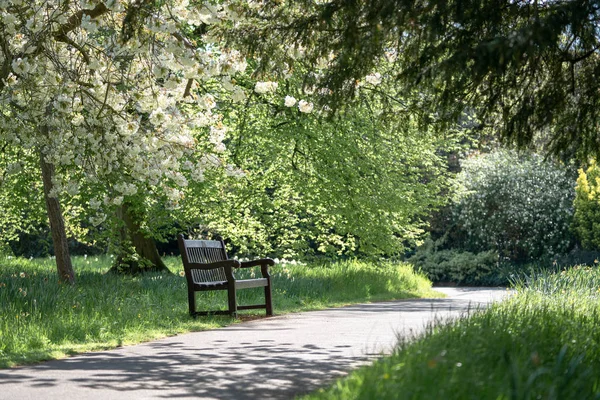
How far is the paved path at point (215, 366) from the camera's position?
598cm

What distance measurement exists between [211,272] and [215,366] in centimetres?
543

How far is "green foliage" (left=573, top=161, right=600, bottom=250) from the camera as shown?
1070 inches

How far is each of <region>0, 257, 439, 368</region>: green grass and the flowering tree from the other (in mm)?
1675

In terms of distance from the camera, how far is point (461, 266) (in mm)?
30031

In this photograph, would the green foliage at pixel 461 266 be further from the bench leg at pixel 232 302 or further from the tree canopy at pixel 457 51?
the tree canopy at pixel 457 51

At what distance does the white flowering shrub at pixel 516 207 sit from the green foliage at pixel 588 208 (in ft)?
3.66

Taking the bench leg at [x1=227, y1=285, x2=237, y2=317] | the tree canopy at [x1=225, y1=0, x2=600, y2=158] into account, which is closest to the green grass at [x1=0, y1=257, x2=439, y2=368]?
the bench leg at [x1=227, y1=285, x2=237, y2=317]

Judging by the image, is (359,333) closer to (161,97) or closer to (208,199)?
(161,97)

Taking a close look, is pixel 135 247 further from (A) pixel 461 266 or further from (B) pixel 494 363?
(A) pixel 461 266

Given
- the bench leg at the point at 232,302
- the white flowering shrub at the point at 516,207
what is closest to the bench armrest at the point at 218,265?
the bench leg at the point at 232,302

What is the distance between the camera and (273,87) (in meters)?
11.5

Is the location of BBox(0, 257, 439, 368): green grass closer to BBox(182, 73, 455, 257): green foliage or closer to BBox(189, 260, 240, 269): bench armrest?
BBox(189, 260, 240, 269): bench armrest

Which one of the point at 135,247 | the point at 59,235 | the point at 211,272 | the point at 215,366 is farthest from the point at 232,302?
the point at 135,247

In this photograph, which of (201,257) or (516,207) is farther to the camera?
(516,207)
